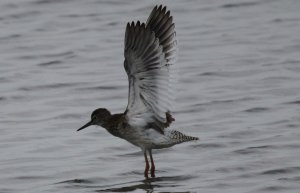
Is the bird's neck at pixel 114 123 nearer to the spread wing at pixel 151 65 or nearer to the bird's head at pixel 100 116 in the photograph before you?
the bird's head at pixel 100 116

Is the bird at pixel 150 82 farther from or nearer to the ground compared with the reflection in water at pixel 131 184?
farther from the ground

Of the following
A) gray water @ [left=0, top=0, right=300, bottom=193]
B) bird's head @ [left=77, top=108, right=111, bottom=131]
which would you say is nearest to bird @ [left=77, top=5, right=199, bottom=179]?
bird's head @ [left=77, top=108, right=111, bottom=131]

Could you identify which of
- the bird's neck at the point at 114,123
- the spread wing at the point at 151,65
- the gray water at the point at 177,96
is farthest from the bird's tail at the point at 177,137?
the bird's neck at the point at 114,123

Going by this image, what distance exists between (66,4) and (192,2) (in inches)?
101

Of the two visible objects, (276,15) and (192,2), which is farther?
(192,2)

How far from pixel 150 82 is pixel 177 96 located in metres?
4.19

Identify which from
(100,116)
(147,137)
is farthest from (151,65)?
(100,116)

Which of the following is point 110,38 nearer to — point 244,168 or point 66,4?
point 66,4

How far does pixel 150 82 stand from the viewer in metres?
11.1

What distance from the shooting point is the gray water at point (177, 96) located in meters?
11.5

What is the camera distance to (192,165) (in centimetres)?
1191

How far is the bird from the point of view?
11.0 metres

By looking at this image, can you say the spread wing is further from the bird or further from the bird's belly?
the bird's belly

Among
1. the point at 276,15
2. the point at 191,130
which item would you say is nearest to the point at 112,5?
the point at 276,15
